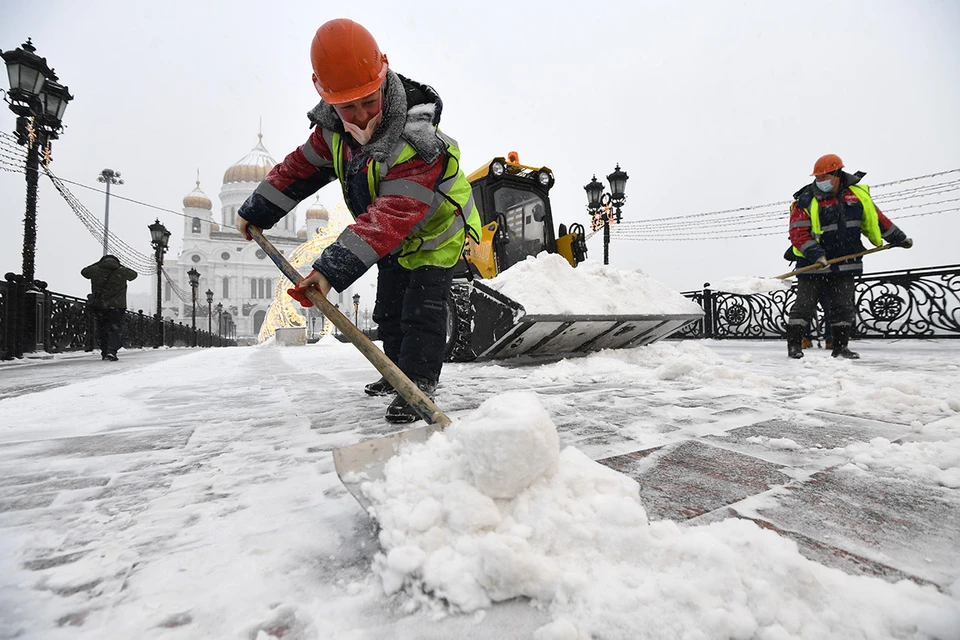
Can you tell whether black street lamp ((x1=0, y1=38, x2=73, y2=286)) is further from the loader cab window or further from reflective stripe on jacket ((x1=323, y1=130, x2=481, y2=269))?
reflective stripe on jacket ((x1=323, y1=130, x2=481, y2=269))

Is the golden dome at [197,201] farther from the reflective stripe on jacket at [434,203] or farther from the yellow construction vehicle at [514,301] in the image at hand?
the reflective stripe on jacket at [434,203]

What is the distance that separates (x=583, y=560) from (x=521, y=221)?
17.1 ft

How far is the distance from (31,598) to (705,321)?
12.8 meters

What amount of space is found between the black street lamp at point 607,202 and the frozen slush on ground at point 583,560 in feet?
34.8

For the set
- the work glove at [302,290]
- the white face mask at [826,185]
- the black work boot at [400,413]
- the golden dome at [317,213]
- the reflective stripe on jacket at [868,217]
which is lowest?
the black work boot at [400,413]

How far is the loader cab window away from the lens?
18.3 ft

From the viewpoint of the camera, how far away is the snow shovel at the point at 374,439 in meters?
1.17

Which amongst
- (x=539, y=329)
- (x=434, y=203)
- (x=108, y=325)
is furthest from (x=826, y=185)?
(x=108, y=325)

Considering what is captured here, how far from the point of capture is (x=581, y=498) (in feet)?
3.33

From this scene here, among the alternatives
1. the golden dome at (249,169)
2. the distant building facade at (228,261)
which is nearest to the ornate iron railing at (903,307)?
the distant building facade at (228,261)

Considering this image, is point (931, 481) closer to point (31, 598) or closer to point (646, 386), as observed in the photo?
point (646, 386)

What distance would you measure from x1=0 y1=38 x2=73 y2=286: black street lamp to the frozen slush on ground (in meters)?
9.60

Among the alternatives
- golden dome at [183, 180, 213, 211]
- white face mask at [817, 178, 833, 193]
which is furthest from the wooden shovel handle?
golden dome at [183, 180, 213, 211]

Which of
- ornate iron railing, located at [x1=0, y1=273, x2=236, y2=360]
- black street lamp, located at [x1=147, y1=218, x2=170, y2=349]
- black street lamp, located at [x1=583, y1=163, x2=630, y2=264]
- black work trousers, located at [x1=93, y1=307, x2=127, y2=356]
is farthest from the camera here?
black street lamp, located at [x1=147, y1=218, x2=170, y2=349]
